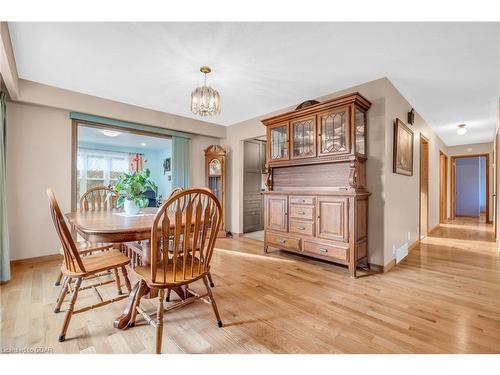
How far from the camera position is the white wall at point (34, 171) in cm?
294

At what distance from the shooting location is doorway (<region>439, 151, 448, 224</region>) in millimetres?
6144

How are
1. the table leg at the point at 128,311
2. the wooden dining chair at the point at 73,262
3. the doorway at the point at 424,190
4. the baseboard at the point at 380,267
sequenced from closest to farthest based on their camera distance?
the wooden dining chair at the point at 73,262, the table leg at the point at 128,311, the baseboard at the point at 380,267, the doorway at the point at 424,190

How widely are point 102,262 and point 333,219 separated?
2340 millimetres

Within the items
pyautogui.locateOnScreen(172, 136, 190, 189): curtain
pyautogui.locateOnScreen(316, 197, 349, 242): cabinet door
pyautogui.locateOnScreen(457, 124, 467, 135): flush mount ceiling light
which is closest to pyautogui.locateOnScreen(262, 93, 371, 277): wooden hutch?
pyautogui.locateOnScreen(316, 197, 349, 242): cabinet door

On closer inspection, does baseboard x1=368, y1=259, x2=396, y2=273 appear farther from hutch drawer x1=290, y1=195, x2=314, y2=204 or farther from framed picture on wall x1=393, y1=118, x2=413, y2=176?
framed picture on wall x1=393, y1=118, x2=413, y2=176

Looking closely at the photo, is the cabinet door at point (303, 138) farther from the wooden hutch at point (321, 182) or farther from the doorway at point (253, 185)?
the doorway at point (253, 185)

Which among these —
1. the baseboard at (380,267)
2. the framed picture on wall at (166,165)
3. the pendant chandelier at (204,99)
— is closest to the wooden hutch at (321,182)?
the baseboard at (380,267)

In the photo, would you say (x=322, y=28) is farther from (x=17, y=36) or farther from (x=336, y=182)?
(x=17, y=36)

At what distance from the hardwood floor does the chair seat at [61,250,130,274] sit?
0.41m

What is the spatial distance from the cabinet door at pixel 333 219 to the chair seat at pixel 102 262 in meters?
2.14

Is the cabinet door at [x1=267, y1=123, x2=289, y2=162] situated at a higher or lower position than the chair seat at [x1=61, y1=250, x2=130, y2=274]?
higher

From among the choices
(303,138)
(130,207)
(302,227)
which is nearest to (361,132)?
(303,138)

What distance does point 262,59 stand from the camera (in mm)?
2383
